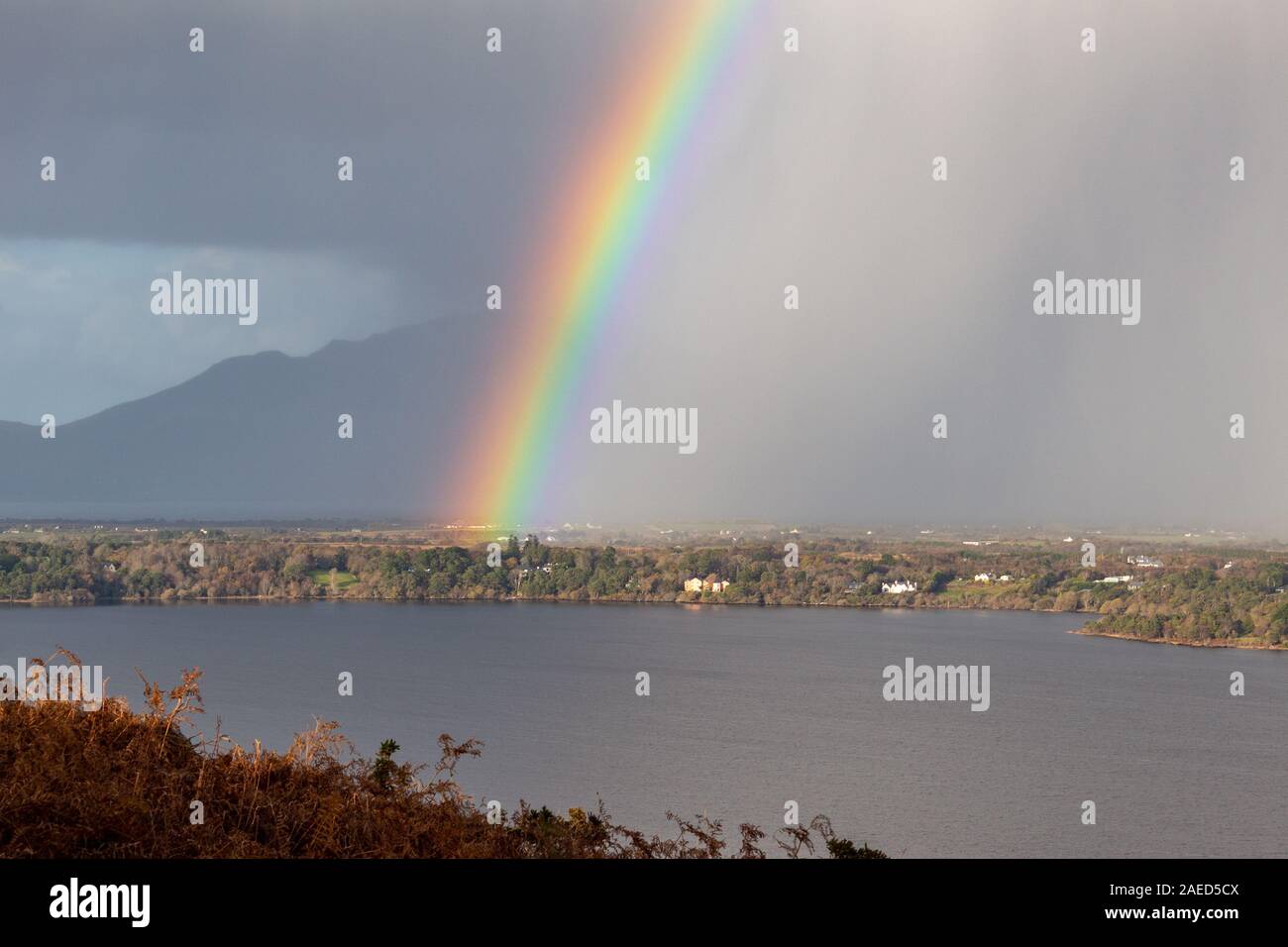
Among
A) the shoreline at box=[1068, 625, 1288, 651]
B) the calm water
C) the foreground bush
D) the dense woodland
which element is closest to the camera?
the foreground bush

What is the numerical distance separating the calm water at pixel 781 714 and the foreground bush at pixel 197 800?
1532 centimetres

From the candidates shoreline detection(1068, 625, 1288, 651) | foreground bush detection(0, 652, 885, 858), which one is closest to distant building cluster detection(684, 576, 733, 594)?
shoreline detection(1068, 625, 1288, 651)

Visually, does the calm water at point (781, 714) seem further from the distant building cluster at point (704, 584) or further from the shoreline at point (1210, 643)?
the distant building cluster at point (704, 584)

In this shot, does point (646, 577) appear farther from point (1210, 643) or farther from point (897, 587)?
point (1210, 643)

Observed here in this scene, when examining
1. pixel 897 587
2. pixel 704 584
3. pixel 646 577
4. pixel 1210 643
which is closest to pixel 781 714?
pixel 1210 643

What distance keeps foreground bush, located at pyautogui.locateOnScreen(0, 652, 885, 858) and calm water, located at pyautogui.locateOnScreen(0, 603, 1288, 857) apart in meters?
15.3

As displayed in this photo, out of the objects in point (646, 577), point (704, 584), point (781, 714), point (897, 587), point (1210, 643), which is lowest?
point (1210, 643)

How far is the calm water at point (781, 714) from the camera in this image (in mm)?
45344

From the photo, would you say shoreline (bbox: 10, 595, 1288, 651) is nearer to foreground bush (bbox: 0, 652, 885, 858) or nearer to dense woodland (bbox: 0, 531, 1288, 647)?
dense woodland (bbox: 0, 531, 1288, 647)

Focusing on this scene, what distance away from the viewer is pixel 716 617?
385ft

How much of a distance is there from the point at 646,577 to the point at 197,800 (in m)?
129

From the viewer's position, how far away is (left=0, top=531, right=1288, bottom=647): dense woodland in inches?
4126

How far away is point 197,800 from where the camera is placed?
636cm
